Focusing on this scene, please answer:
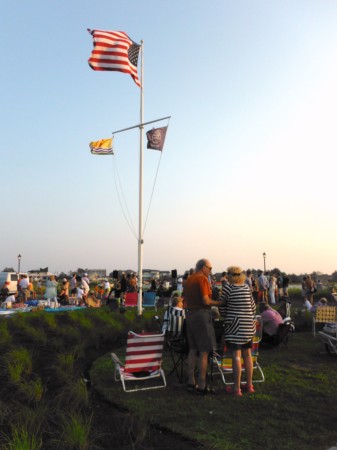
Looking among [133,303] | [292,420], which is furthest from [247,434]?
[133,303]

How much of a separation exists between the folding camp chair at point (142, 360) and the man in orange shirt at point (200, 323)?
52cm

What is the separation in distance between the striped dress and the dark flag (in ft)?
32.6

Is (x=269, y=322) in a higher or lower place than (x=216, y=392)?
higher

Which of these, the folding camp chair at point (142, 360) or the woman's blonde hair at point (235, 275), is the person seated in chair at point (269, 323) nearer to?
the folding camp chair at point (142, 360)

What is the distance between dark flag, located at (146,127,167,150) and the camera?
1529cm

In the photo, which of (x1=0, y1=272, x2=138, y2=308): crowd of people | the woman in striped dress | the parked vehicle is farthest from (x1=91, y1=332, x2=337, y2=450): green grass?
the parked vehicle

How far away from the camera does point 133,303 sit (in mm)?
16938

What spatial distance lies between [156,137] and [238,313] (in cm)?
1034

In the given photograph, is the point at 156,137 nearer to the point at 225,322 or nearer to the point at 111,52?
the point at 111,52

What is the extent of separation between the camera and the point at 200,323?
612 cm

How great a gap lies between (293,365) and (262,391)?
183 cm

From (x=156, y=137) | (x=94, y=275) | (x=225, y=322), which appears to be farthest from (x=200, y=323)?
(x=94, y=275)

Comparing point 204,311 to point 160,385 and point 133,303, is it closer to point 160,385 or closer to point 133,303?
point 160,385

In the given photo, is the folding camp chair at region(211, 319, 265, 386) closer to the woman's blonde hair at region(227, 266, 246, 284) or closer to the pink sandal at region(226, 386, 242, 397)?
the pink sandal at region(226, 386, 242, 397)
